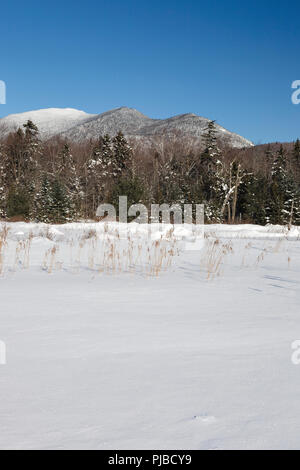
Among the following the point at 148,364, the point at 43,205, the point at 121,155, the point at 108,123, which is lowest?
the point at 148,364

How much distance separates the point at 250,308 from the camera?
2.60 m

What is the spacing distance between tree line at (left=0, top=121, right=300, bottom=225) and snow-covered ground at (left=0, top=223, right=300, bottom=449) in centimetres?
1299

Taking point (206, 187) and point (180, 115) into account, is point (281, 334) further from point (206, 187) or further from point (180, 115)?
point (180, 115)

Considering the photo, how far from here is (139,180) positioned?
16562 mm

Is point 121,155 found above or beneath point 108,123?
beneath

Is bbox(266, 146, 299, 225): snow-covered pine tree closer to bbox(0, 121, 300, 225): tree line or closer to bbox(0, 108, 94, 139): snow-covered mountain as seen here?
bbox(0, 121, 300, 225): tree line

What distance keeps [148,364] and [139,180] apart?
50.4ft

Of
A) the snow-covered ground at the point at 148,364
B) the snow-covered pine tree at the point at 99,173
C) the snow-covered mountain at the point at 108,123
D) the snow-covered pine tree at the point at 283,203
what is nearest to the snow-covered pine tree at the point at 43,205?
the snow-covered pine tree at the point at 99,173

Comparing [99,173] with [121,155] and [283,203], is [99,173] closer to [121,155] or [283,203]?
[121,155]

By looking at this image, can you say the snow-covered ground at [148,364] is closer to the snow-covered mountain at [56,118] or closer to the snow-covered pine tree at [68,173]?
the snow-covered pine tree at [68,173]

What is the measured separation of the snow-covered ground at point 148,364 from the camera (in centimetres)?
104

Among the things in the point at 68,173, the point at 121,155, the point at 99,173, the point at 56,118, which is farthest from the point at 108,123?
the point at 68,173

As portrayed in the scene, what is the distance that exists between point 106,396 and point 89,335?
71 cm

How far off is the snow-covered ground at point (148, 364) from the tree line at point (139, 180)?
12992 mm
